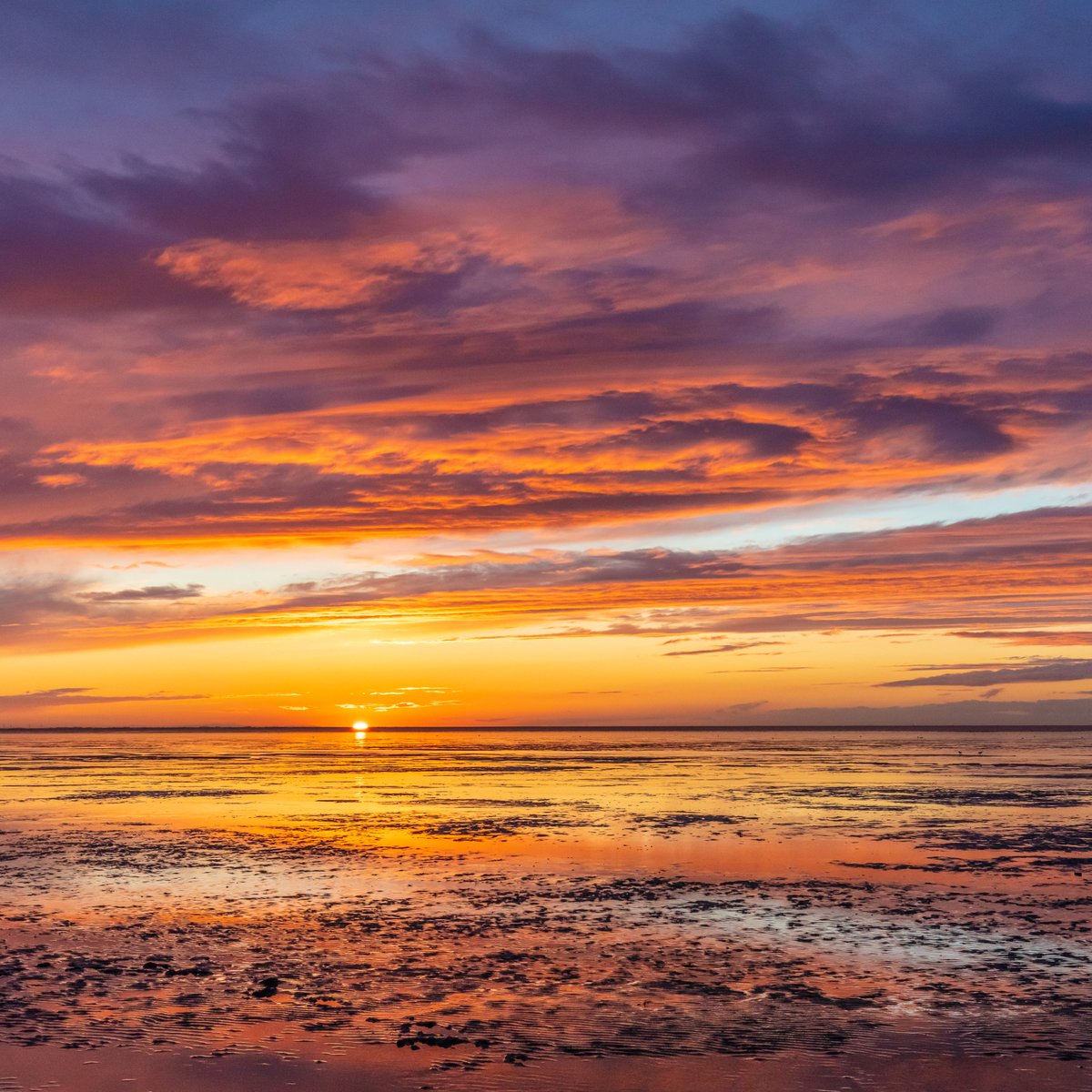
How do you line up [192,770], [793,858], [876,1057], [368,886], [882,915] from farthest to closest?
[192,770] < [793,858] < [368,886] < [882,915] < [876,1057]

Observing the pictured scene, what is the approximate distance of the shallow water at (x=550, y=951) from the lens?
13.1m

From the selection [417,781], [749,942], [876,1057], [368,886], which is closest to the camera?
[876,1057]

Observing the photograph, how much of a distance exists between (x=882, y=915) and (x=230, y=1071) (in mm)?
13835

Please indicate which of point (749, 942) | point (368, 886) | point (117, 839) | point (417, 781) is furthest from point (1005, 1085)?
point (417, 781)

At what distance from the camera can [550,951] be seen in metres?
19.1

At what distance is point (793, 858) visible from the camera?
30.5 metres

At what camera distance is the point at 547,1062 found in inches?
509

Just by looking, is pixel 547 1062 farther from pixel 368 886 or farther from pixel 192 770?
pixel 192 770

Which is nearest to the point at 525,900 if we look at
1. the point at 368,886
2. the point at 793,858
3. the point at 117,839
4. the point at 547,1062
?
the point at 368,886

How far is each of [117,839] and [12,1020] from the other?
22330 millimetres

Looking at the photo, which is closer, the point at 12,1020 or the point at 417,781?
the point at 12,1020

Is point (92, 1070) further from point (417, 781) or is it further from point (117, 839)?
point (417, 781)

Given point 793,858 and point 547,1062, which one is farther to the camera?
point 793,858

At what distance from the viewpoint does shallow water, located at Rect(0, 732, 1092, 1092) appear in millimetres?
13078
